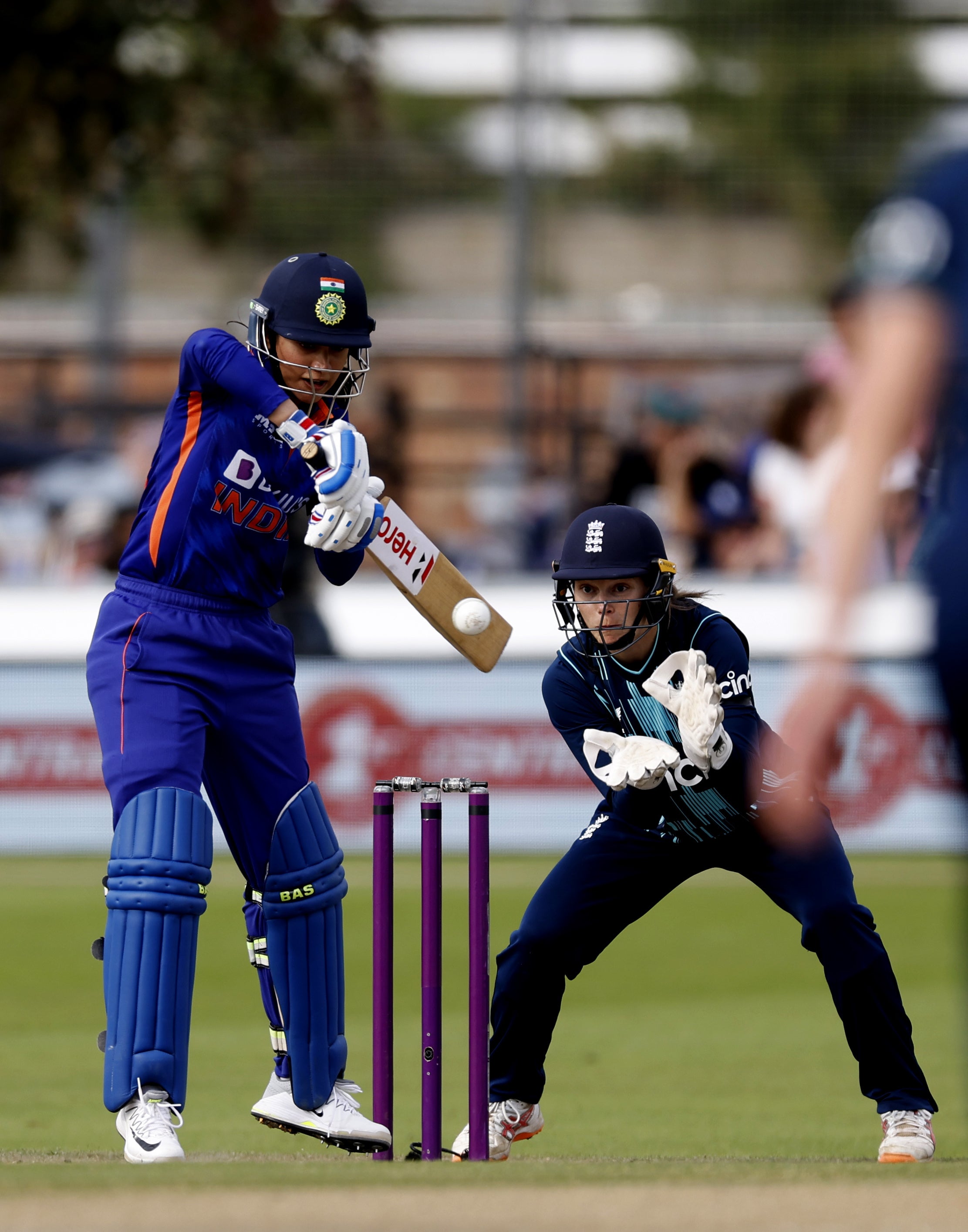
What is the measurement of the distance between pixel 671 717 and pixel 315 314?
125 cm

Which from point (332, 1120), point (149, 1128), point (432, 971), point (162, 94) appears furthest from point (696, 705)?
point (162, 94)

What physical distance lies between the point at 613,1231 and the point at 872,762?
770cm

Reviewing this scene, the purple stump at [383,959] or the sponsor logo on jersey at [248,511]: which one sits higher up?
the sponsor logo on jersey at [248,511]

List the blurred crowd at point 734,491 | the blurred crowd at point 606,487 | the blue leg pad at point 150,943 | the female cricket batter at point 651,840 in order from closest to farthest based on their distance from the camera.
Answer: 1. the blue leg pad at point 150,943
2. the female cricket batter at point 651,840
3. the blurred crowd at point 734,491
4. the blurred crowd at point 606,487

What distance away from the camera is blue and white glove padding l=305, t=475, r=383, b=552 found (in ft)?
14.5

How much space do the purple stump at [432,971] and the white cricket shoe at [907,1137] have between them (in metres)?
Answer: 1.03

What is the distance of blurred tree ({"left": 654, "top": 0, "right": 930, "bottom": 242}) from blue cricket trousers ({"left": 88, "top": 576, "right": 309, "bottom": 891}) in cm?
1412

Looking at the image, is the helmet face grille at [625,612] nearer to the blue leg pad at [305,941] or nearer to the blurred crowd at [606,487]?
the blue leg pad at [305,941]

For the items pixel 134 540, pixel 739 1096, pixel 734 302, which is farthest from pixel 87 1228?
pixel 734 302

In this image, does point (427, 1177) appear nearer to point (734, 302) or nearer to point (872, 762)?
point (872, 762)

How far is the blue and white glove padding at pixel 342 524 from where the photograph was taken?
4422mm

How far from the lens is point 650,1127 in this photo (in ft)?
18.2

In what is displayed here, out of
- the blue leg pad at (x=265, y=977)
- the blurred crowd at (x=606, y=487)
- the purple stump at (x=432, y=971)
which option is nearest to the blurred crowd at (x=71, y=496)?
the blurred crowd at (x=606, y=487)

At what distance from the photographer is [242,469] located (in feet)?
15.2
